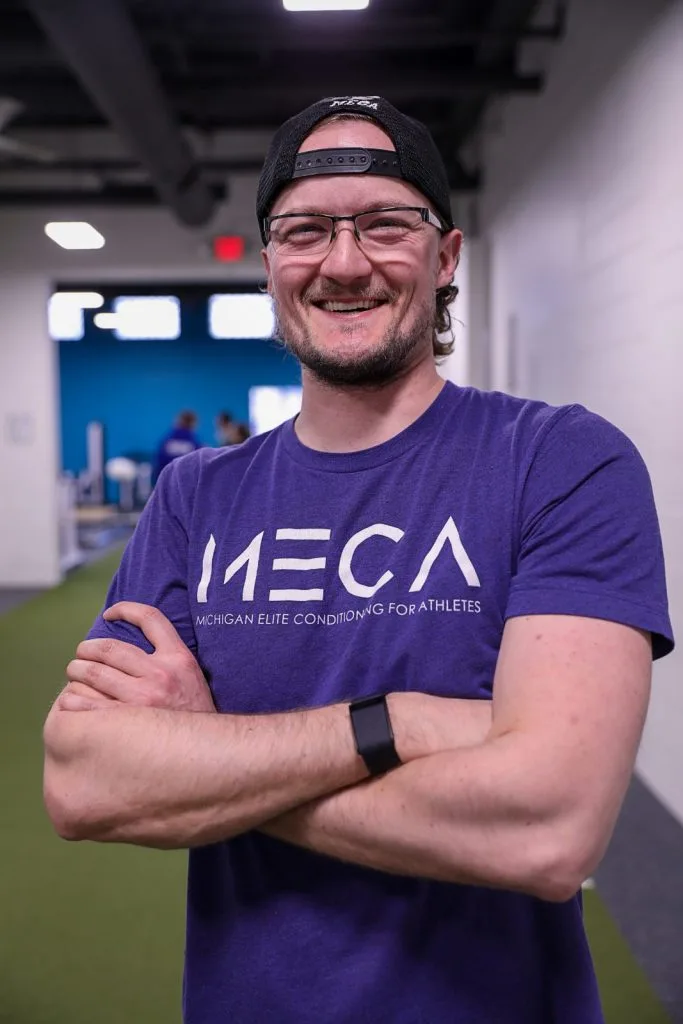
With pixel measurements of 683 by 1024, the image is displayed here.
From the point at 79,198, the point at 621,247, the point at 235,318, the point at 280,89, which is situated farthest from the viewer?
the point at 235,318

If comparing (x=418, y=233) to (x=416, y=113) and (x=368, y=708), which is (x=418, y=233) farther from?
(x=416, y=113)

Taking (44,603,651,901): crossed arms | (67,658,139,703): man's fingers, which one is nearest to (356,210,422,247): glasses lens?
(44,603,651,901): crossed arms

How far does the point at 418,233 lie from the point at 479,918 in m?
→ 0.86

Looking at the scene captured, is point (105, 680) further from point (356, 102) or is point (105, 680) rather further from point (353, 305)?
point (356, 102)

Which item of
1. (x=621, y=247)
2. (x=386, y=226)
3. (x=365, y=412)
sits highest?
(x=621, y=247)

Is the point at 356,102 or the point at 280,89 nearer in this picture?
the point at 356,102

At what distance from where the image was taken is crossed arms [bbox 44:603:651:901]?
0.94 meters

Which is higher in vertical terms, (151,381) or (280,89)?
(280,89)

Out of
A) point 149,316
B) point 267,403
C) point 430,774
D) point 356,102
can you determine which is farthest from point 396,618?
point 149,316

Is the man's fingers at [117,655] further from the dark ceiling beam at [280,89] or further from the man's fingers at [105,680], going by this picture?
the dark ceiling beam at [280,89]

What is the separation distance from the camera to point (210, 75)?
5965mm

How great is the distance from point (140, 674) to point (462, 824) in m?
0.45

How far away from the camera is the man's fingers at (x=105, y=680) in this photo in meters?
1.15

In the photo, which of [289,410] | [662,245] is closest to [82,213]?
[662,245]
